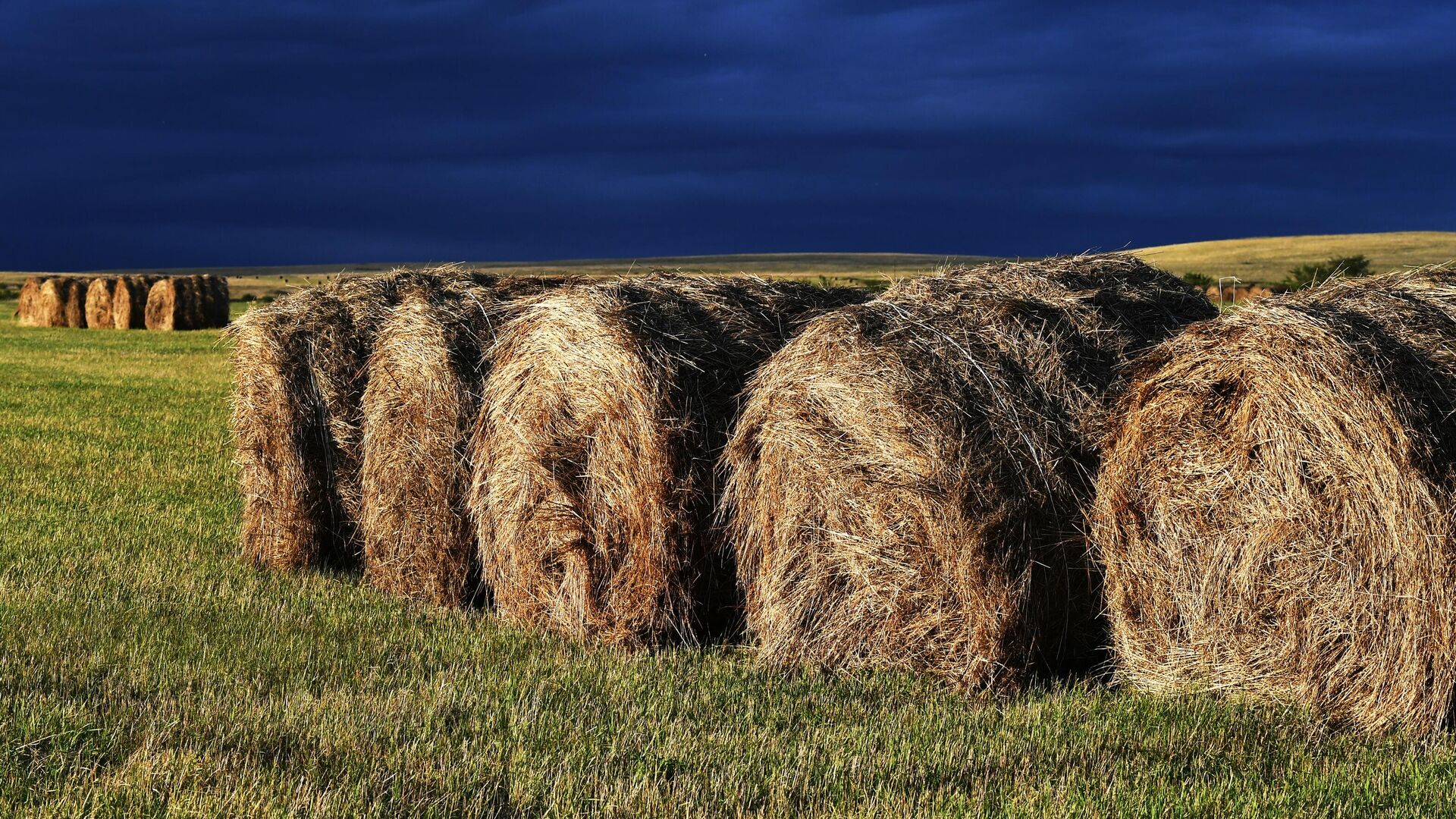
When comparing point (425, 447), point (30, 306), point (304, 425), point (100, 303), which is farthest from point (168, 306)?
point (425, 447)

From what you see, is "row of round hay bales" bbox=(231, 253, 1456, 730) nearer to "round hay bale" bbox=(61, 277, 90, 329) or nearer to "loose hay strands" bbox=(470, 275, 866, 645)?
"loose hay strands" bbox=(470, 275, 866, 645)

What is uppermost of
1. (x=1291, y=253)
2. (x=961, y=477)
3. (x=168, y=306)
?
(x=1291, y=253)

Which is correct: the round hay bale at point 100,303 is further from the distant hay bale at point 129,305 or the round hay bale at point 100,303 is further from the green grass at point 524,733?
the green grass at point 524,733

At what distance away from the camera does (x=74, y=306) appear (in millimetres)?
42375

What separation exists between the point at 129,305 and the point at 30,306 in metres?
5.73

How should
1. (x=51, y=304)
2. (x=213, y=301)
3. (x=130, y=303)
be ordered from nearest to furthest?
(x=130, y=303) < (x=213, y=301) < (x=51, y=304)

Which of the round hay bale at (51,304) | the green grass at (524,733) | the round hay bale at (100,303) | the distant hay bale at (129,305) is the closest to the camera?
the green grass at (524,733)

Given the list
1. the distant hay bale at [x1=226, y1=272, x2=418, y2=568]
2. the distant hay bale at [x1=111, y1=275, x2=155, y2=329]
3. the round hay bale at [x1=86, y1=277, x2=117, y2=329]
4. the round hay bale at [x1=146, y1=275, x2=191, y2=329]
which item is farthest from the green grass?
the round hay bale at [x1=86, y1=277, x2=117, y2=329]

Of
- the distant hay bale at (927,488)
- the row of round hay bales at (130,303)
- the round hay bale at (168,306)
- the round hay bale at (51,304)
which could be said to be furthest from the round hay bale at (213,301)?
the distant hay bale at (927,488)

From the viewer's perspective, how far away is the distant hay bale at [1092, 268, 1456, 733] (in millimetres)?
5465

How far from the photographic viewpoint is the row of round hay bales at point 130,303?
4012cm

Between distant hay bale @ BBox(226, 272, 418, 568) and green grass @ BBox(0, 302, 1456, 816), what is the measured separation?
0.89 m

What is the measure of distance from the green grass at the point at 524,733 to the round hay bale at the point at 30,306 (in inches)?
1550

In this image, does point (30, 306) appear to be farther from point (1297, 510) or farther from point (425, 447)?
point (1297, 510)
